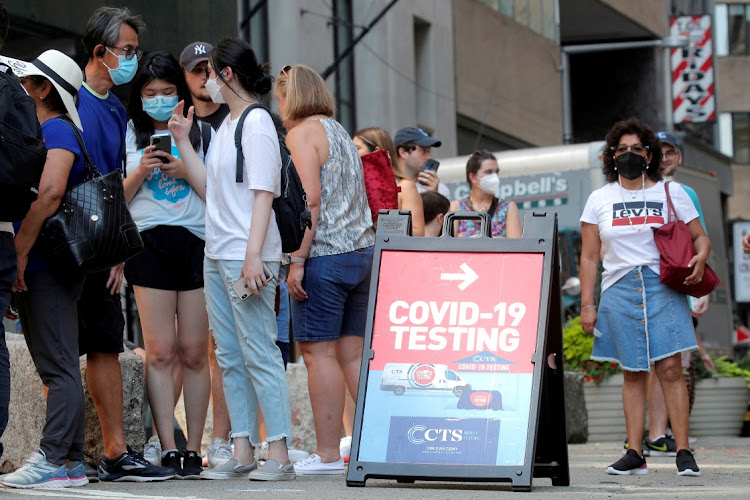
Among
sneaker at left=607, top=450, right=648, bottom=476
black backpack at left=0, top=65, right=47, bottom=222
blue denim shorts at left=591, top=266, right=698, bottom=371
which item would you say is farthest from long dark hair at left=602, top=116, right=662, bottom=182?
black backpack at left=0, top=65, right=47, bottom=222

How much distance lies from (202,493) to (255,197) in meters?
1.35

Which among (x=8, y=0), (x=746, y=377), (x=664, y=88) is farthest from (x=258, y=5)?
(x=664, y=88)

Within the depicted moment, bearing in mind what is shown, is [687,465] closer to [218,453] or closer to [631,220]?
[631,220]

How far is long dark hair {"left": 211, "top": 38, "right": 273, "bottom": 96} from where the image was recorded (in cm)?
619

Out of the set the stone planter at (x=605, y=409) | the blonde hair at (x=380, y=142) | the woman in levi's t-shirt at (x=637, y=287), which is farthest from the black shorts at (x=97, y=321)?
the stone planter at (x=605, y=409)

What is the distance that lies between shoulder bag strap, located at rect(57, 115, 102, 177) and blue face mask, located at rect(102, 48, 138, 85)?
55 centimetres

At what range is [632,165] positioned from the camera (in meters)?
7.39

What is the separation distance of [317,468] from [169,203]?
145cm

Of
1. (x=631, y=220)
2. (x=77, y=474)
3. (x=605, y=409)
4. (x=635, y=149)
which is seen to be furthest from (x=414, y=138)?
(x=605, y=409)

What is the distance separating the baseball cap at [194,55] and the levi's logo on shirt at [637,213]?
7.69 feet

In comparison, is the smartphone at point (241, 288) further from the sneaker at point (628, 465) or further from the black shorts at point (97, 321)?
the sneaker at point (628, 465)

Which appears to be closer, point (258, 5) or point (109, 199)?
point (109, 199)

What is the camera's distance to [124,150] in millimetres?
6359

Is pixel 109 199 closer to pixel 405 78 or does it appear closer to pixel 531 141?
pixel 405 78
